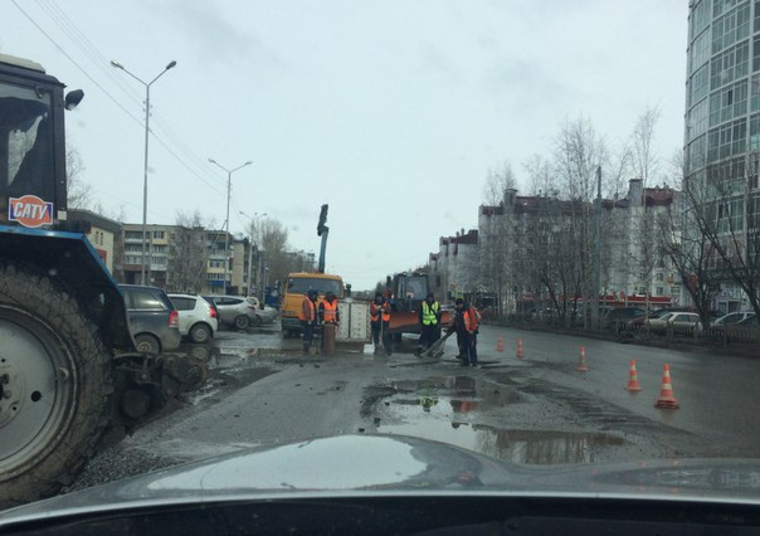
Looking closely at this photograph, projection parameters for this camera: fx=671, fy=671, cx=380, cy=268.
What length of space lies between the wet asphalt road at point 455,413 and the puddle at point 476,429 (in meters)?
0.02

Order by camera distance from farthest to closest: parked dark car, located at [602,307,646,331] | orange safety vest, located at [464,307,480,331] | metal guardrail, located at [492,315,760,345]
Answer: parked dark car, located at [602,307,646,331] < metal guardrail, located at [492,315,760,345] < orange safety vest, located at [464,307,480,331]

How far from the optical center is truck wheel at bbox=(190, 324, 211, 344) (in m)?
22.5

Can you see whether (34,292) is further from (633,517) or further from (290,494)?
(633,517)

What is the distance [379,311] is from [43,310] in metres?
16.6

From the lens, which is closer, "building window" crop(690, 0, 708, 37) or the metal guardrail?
the metal guardrail

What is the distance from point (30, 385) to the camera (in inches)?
181

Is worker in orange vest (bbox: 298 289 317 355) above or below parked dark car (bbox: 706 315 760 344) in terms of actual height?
above

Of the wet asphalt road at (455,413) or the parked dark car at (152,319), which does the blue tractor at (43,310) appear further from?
the parked dark car at (152,319)

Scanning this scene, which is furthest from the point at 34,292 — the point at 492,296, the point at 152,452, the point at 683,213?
the point at 492,296

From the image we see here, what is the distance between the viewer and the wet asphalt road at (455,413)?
24.6 ft

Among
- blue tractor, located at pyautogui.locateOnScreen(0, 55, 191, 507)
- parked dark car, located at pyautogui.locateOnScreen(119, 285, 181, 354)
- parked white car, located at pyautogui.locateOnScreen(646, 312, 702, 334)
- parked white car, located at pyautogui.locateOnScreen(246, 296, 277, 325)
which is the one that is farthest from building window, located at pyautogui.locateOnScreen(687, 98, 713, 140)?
blue tractor, located at pyautogui.locateOnScreen(0, 55, 191, 507)

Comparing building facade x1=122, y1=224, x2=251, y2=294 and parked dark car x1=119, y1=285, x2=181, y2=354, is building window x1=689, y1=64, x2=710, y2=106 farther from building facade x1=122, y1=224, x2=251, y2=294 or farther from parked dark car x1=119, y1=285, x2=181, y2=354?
parked dark car x1=119, y1=285, x2=181, y2=354

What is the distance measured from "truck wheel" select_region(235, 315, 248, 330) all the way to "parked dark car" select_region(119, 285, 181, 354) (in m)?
17.0

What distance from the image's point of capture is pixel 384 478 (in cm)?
205
